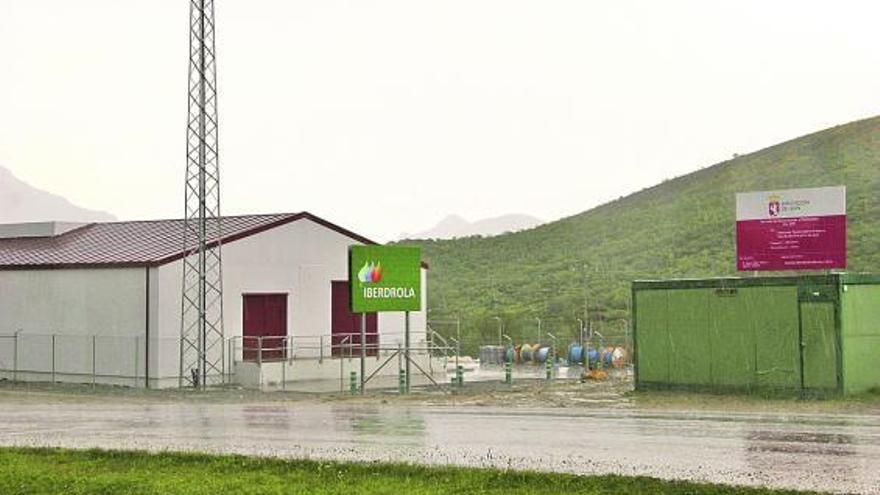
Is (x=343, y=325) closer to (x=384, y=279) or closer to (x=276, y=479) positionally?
(x=384, y=279)

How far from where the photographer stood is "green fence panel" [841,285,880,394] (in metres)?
29.1

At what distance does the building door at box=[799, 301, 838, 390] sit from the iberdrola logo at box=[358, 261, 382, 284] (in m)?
12.8

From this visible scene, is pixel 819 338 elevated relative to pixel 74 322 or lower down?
lower down

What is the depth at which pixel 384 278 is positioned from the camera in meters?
36.8

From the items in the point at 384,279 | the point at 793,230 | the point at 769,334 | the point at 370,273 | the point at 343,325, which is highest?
the point at 793,230

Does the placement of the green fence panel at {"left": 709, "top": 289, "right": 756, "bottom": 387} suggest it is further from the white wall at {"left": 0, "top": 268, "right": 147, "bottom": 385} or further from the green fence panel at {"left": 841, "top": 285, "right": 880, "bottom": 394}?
the white wall at {"left": 0, "top": 268, "right": 147, "bottom": 385}

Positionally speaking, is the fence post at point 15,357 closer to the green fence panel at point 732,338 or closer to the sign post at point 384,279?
the sign post at point 384,279

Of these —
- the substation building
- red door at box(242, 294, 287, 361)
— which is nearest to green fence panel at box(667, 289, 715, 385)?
the substation building

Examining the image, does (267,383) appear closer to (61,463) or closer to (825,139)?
(61,463)

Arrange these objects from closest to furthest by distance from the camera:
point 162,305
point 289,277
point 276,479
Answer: point 276,479 → point 162,305 → point 289,277

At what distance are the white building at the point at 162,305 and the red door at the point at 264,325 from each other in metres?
0.05

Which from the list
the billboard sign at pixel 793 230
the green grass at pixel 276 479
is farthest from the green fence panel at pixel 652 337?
the green grass at pixel 276 479

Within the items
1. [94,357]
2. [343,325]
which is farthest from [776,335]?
[94,357]

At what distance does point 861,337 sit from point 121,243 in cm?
2673
